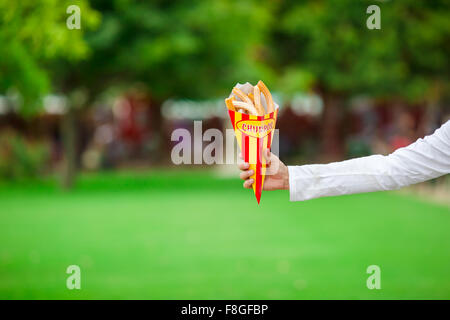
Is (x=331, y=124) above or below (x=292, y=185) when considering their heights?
above

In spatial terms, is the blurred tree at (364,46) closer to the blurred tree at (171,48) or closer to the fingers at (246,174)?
the blurred tree at (171,48)

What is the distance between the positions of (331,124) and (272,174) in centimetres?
3304

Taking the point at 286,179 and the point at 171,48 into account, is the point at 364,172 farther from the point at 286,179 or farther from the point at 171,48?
the point at 171,48

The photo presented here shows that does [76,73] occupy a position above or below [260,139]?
above

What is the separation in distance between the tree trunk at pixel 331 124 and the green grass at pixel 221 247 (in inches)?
538

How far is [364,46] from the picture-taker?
29.0 metres

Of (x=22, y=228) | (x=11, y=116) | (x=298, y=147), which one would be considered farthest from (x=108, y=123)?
(x=22, y=228)

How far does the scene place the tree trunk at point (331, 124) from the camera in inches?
1443

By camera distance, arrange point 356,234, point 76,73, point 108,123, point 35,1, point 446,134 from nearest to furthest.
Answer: point 446,134, point 35,1, point 356,234, point 76,73, point 108,123

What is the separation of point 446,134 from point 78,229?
41.0 feet

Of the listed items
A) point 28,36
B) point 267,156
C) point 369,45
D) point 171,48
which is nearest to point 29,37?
point 28,36

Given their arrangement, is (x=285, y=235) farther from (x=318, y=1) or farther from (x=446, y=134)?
(x=318, y=1)

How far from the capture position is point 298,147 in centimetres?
4284

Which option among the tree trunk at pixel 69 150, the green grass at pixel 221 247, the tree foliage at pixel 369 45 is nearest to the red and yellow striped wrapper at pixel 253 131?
A: the green grass at pixel 221 247
